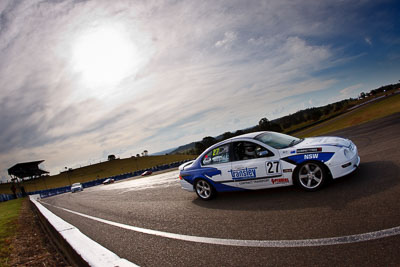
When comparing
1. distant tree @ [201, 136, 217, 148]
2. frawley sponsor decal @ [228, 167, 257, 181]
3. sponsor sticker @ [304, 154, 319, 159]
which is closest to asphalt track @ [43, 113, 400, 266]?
frawley sponsor decal @ [228, 167, 257, 181]

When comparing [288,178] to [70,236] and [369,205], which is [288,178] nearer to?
[369,205]

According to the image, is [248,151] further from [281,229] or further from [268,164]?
[281,229]

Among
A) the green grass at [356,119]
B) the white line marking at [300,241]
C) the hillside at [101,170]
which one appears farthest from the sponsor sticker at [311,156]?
the hillside at [101,170]

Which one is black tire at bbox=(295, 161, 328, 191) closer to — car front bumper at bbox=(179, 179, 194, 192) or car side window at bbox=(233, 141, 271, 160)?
car side window at bbox=(233, 141, 271, 160)

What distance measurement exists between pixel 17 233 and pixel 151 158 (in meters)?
122

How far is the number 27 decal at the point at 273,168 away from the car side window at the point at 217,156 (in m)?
1.19

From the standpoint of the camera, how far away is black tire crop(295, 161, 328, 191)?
501 centimetres

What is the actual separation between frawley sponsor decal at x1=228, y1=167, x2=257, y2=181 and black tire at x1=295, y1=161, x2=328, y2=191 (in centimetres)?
106

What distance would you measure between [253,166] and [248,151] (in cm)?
45

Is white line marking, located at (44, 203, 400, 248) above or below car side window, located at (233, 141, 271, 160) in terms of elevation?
below

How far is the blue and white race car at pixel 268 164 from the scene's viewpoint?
5.00m

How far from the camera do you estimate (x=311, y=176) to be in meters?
5.17

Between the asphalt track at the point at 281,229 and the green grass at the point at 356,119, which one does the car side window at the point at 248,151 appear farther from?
the green grass at the point at 356,119

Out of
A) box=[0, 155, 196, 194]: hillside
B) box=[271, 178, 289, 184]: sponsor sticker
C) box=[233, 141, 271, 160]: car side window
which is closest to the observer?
box=[271, 178, 289, 184]: sponsor sticker
